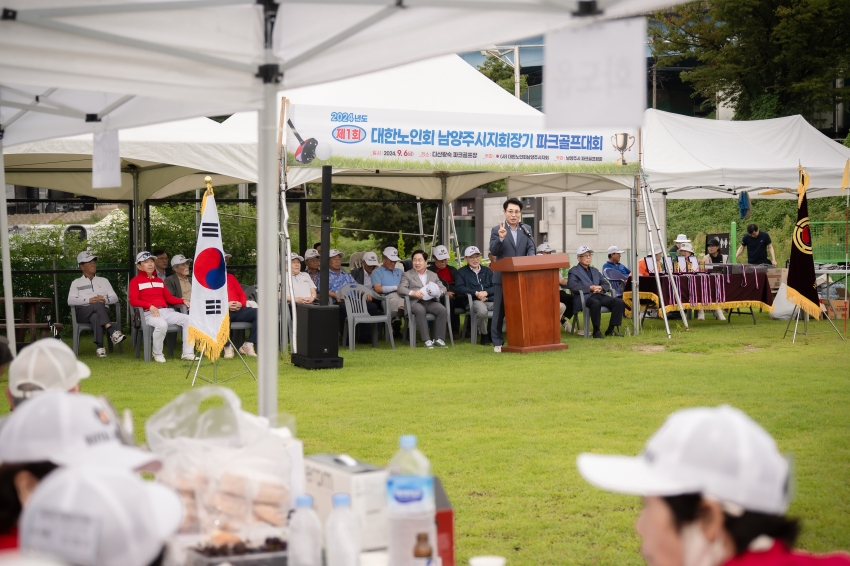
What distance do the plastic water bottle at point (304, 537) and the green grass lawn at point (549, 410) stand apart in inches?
83.9

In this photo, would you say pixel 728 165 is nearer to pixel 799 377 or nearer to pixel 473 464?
pixel 799 377

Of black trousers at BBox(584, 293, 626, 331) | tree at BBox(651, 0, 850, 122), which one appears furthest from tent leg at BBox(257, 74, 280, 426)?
tree at BBox(651, 0, 850, 122)

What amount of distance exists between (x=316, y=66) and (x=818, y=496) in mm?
3785

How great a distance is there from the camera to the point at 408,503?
2506 millimetres

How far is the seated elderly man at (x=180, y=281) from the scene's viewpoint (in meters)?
13.2

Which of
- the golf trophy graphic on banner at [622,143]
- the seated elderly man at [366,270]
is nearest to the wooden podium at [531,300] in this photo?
the golf trophy graphic on banner at [622,143]

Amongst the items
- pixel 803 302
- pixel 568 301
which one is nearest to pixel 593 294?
pixel 568 301

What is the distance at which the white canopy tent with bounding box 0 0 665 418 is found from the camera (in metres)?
3.62

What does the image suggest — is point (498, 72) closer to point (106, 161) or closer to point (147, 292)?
point (147, 292)

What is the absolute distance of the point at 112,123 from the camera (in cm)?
545

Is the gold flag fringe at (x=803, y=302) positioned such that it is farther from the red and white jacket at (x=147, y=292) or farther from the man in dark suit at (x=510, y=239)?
the red and white jacket at (x=147, y=292)

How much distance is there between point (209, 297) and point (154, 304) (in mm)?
2825

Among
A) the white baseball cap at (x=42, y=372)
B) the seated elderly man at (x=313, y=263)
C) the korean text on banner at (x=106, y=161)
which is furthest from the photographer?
the seated elderly man at (x=313, y=263)

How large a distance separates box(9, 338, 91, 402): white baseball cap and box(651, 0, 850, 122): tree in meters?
30.4
